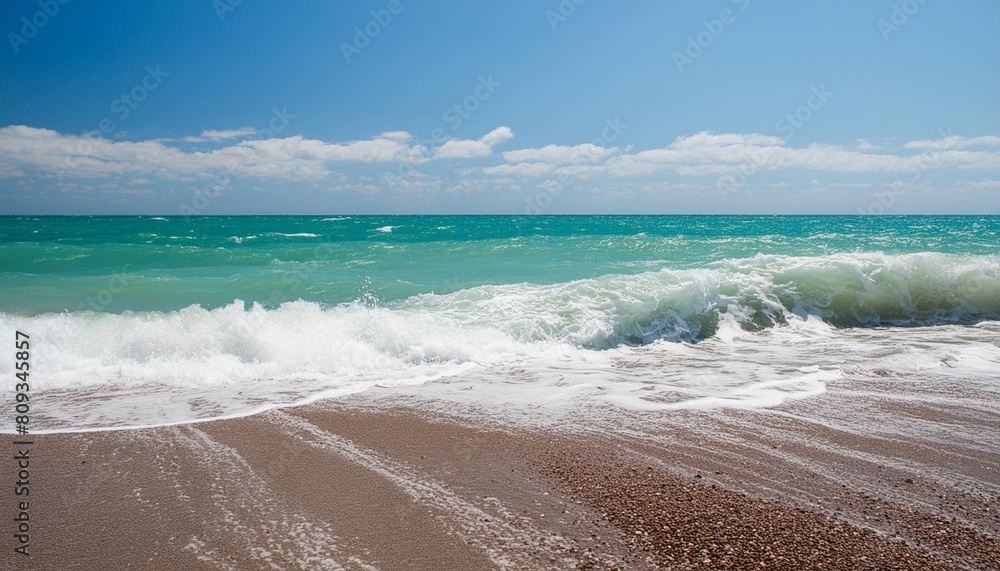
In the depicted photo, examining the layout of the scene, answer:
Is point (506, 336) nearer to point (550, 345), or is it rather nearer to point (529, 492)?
point (550, 345)

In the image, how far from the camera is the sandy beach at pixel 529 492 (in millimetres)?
2916

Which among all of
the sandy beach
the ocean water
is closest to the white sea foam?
the ocean water

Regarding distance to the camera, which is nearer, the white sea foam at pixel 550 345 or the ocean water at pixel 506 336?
the white sea foam at pixel 550 345

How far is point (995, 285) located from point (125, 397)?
628 inches

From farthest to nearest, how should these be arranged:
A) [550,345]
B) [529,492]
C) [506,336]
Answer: [506,336]
[550,345]
[529,492]

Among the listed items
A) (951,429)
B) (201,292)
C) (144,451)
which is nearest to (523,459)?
(144,451)

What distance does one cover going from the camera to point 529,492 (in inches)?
143

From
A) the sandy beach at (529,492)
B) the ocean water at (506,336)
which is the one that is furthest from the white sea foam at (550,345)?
the sandy beach at (529,492)

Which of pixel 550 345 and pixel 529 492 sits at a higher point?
pixel 550 345

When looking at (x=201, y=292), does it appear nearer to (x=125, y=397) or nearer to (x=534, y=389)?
(x=125, y=397)

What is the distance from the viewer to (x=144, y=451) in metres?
4.44

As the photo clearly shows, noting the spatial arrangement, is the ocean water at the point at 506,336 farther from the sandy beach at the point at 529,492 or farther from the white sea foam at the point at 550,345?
the sandy beach at the point at 529,492

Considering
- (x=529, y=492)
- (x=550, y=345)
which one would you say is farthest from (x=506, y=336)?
(x=529, y=492)

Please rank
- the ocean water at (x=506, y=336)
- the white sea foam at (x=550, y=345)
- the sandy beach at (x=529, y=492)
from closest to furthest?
the sandy beach at (x=529, y=492)
the white sea foam at (x=550, y=345)
the ocean water at (x=506, y=336)
